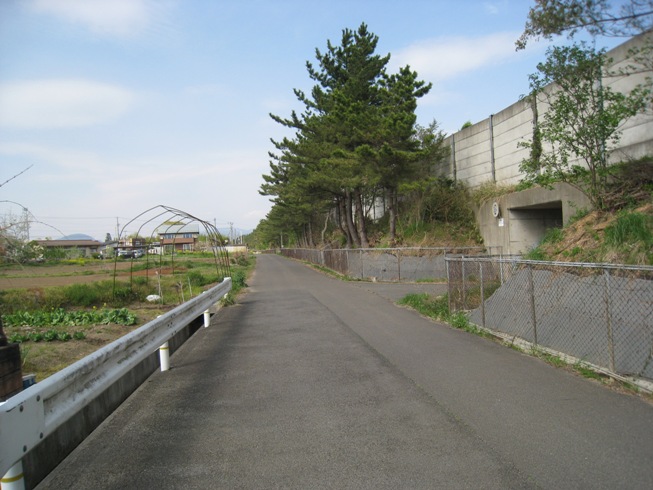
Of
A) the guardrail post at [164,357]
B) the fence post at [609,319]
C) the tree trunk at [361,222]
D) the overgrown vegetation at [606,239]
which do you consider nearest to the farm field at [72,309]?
the guardrail post at [164,357]

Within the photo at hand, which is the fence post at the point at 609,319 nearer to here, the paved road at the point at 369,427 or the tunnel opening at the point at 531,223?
the paved road at the point at 369,427

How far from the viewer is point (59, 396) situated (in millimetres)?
3887

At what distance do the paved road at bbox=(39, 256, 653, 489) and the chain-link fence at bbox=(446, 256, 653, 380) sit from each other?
0.51 metres

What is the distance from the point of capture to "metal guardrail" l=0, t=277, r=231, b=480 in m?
3.09

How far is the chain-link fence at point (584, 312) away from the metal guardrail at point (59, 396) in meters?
5.52

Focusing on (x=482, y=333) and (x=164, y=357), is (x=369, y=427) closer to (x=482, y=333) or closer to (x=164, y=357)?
(x=164, y=357)

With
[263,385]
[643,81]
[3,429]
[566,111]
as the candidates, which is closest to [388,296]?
[566,111]

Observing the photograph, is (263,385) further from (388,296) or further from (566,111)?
(388,296)

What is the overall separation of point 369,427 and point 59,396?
265cm

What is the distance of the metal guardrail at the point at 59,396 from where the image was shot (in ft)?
10.1

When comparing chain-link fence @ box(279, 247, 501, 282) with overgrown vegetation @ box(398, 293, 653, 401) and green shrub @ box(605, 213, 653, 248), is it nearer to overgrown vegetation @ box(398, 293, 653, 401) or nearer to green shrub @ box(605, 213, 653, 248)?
overgrown vegetation @ box(398, 293, 653, 401)

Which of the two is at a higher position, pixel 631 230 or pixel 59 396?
pixel 631 230

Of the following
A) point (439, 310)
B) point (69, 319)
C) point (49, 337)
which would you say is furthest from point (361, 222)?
point (49, 337)

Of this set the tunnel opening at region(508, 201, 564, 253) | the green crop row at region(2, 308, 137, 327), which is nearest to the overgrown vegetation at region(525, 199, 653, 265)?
the tunnel opening at region(508, 201, 564, 253)
